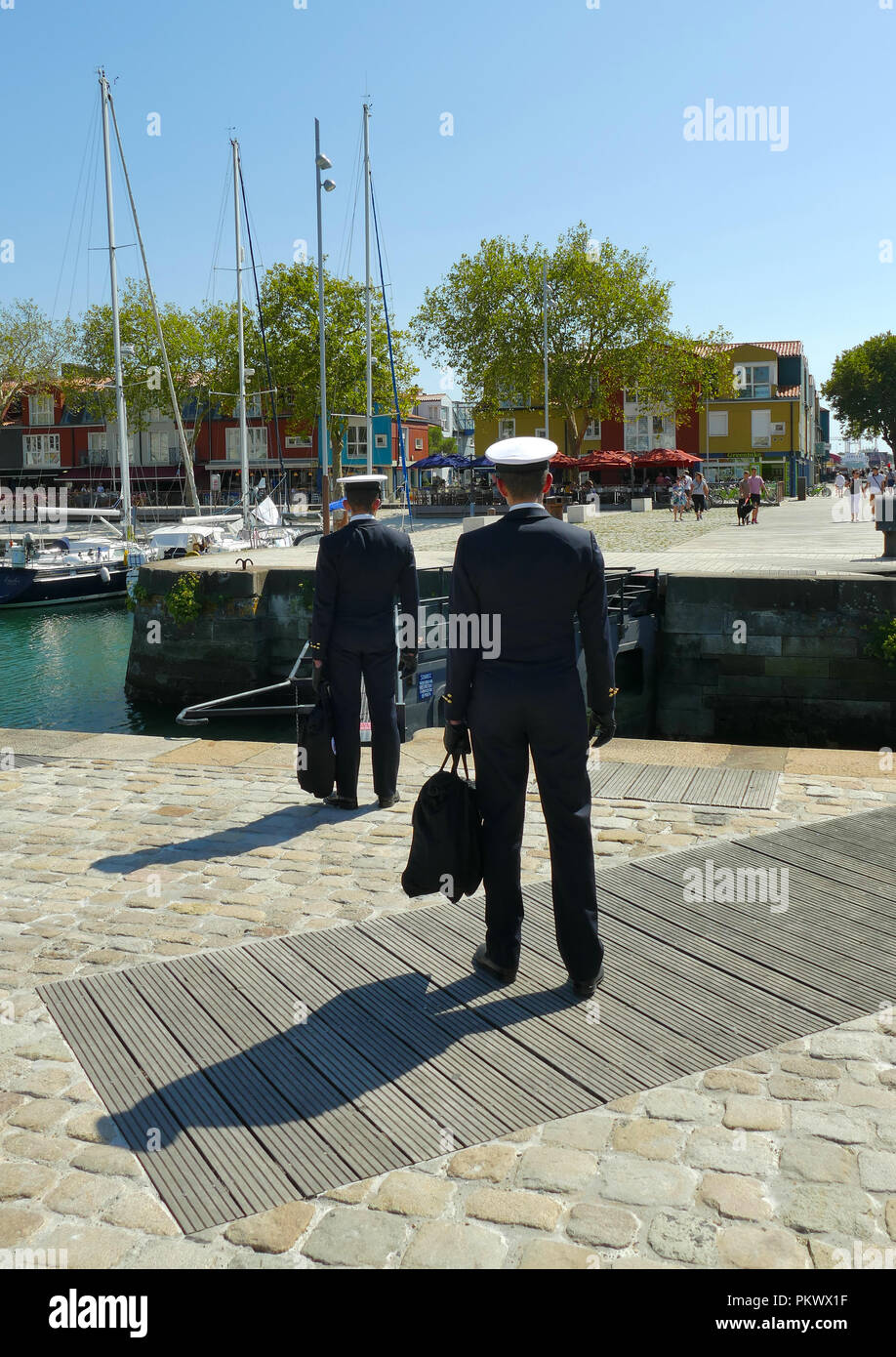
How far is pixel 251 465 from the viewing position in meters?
72.3

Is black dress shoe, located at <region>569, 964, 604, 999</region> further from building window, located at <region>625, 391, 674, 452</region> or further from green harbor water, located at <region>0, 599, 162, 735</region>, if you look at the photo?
building window, located at <region>625, 391, 674, 452</region>

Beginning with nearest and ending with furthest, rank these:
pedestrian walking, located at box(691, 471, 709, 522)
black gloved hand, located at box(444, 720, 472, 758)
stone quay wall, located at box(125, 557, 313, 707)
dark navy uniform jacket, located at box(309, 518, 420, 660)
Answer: black gloved hand, located at box(444, 720, 472, 758) → dark navy uniform jacket, located at box(309, 518, 420, 660) → stone quay wall, located at box(125, 557, 313, 707) → pedestrian walking, located at box(691, 471, 709, 522)

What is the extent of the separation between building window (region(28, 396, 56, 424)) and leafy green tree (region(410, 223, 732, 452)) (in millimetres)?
30856

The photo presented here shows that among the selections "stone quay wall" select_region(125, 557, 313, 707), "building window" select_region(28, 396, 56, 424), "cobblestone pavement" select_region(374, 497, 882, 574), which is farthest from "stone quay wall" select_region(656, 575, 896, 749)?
"building window" select_region(28, 396, 56, 424)

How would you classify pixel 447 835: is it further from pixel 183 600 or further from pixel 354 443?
pixel 354 443

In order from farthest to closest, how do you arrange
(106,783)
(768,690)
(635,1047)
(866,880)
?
1. (768,690)
2. (106,783)
3. (866,880)
4. (635,1047)

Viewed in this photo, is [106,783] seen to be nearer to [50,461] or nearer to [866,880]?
[866,880]

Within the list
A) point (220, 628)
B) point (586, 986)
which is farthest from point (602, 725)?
point (220, 628)

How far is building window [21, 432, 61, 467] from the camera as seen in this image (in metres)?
76.6

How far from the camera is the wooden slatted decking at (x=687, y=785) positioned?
7.19 metres

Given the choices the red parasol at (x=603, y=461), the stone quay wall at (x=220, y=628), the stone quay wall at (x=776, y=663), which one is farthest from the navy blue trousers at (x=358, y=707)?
the red parasol at (x=603, y=461)

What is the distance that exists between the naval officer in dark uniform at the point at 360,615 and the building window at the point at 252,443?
68.3 meters

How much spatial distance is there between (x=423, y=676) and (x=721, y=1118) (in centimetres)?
767
